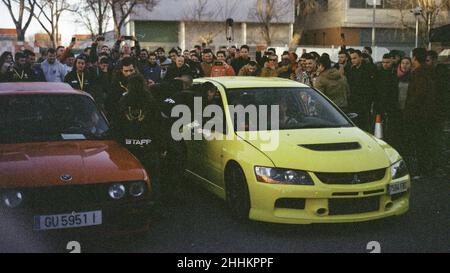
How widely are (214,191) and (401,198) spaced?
Answer: 83.7 inches

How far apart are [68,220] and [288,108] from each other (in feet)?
10.1

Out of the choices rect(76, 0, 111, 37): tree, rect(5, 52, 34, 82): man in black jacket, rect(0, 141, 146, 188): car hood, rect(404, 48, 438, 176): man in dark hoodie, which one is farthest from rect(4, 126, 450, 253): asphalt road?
rect(76, 0, 111, 37): tree

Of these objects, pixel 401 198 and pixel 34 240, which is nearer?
pixel 34 240

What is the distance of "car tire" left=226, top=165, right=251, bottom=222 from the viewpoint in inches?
232

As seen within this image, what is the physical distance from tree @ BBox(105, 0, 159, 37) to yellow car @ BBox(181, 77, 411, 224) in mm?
29327

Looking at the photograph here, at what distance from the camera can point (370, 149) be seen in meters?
6.03

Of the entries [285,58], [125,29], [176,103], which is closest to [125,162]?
[176,103]

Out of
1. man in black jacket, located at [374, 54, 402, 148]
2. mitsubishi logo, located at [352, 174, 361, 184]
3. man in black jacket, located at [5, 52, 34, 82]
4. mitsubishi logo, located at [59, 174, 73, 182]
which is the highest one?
man in black jacket, located at [5, 52, 34, 82]

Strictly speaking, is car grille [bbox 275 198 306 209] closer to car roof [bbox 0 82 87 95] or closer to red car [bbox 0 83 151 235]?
red car [bbox 0 83 151 235]

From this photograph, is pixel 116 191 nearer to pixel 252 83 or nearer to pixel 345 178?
pixel 345 178

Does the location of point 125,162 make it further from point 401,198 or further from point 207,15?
point 207,15

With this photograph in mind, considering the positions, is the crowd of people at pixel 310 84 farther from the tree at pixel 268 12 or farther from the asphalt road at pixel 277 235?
the tree at pixel 268 12

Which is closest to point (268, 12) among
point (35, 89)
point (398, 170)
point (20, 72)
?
point (20, 72)
